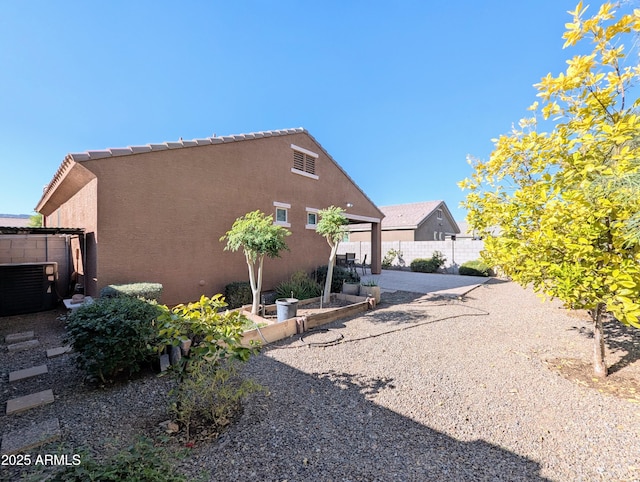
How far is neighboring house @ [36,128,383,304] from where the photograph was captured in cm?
675

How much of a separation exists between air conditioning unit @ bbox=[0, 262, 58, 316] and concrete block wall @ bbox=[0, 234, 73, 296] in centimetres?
35

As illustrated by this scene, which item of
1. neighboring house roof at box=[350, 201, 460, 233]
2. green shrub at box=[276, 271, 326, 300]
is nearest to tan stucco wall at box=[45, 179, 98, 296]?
green shrub at box=[276, 271, 326, 300]

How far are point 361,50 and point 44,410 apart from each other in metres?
12.2

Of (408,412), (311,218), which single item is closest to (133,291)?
(408,412)

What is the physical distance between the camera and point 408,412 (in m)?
3.26

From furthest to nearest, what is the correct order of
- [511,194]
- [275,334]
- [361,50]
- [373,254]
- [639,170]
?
[373,254], [361,50], [275,334], [511,194], [639,170]

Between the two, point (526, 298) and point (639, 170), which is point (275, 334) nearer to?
point (639, 170)

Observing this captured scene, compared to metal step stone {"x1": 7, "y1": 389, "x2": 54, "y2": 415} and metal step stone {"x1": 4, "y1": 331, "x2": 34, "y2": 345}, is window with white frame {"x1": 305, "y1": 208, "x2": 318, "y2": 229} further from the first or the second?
metal step stone {"x1": 7, "y1": 389, "x2": 54, "y2": 415}

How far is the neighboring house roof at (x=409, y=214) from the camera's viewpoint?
2554cm

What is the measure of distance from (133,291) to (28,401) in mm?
3052

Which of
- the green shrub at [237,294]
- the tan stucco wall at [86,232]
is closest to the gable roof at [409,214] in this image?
the green shrub at [237,294]

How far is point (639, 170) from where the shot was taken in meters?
2.75

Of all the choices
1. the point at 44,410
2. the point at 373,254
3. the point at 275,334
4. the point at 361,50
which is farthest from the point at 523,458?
the point at 373,254

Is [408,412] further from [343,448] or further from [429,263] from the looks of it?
[429,263]
